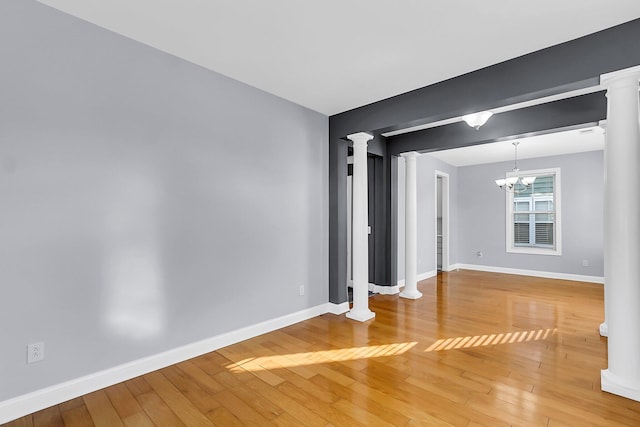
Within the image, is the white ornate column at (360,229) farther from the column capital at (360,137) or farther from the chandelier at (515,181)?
the chandelier at (515,181)

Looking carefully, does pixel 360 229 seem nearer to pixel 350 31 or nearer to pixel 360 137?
pixel 360 137

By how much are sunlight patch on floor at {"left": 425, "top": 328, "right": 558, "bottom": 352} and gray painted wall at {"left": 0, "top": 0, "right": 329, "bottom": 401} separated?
174cm

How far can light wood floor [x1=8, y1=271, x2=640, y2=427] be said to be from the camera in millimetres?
1991

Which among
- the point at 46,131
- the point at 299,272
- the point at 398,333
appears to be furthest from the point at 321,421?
the point at 46,131

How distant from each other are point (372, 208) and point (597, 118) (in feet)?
9.58

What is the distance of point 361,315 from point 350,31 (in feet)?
9.92

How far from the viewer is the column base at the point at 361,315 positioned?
3.84 metres

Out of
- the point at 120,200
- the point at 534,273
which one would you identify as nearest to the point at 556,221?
the point at 534,273

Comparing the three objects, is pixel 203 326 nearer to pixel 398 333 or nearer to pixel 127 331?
pixel 127 331

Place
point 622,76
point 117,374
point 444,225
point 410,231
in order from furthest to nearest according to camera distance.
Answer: point 444,225 → point 410,231 → point 117,374 → point 622,76

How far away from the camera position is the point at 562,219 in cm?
661

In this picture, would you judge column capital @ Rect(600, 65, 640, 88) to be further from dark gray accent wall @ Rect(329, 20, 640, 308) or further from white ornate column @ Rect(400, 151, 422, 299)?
white ornate column @ Rect(400, 151, 422, 299)

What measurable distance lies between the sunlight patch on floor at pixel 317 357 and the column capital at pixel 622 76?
2.67 meters

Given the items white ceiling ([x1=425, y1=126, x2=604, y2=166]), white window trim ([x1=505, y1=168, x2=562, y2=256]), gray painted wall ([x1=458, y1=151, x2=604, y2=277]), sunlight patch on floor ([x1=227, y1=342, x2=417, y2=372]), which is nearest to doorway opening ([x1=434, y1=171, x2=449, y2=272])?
white ceiling ([x1=425, y1=126, x2=604, y2=166])
